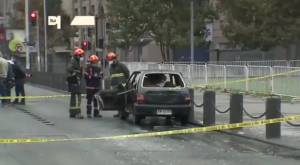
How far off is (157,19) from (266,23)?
9.35 metres

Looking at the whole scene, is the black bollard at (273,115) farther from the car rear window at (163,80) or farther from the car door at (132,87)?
the car door at (132,87)

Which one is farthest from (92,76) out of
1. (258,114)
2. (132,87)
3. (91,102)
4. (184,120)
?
(258,114)

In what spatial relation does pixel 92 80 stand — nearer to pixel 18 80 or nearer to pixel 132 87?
pixel 132 87

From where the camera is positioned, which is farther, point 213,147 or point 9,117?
point 9,117

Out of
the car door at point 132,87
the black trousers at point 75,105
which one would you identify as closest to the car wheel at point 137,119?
the car door at point 132,87

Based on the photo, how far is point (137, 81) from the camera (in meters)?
17.4

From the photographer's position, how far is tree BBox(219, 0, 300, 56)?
37594 mm

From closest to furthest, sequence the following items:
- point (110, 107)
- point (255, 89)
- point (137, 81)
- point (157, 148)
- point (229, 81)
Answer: point (157, 148) → point (137, 81) → point (110, 107) → point (255, 89) → point (229, 81)

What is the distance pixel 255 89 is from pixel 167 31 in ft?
57.5

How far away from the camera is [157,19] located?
149 ft

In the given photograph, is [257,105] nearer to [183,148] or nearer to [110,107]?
[110,107]

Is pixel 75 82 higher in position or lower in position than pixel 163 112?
higher

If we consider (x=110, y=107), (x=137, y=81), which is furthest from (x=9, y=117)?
(x=137, y=81)

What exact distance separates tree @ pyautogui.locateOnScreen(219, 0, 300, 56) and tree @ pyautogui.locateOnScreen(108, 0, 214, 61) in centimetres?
533
